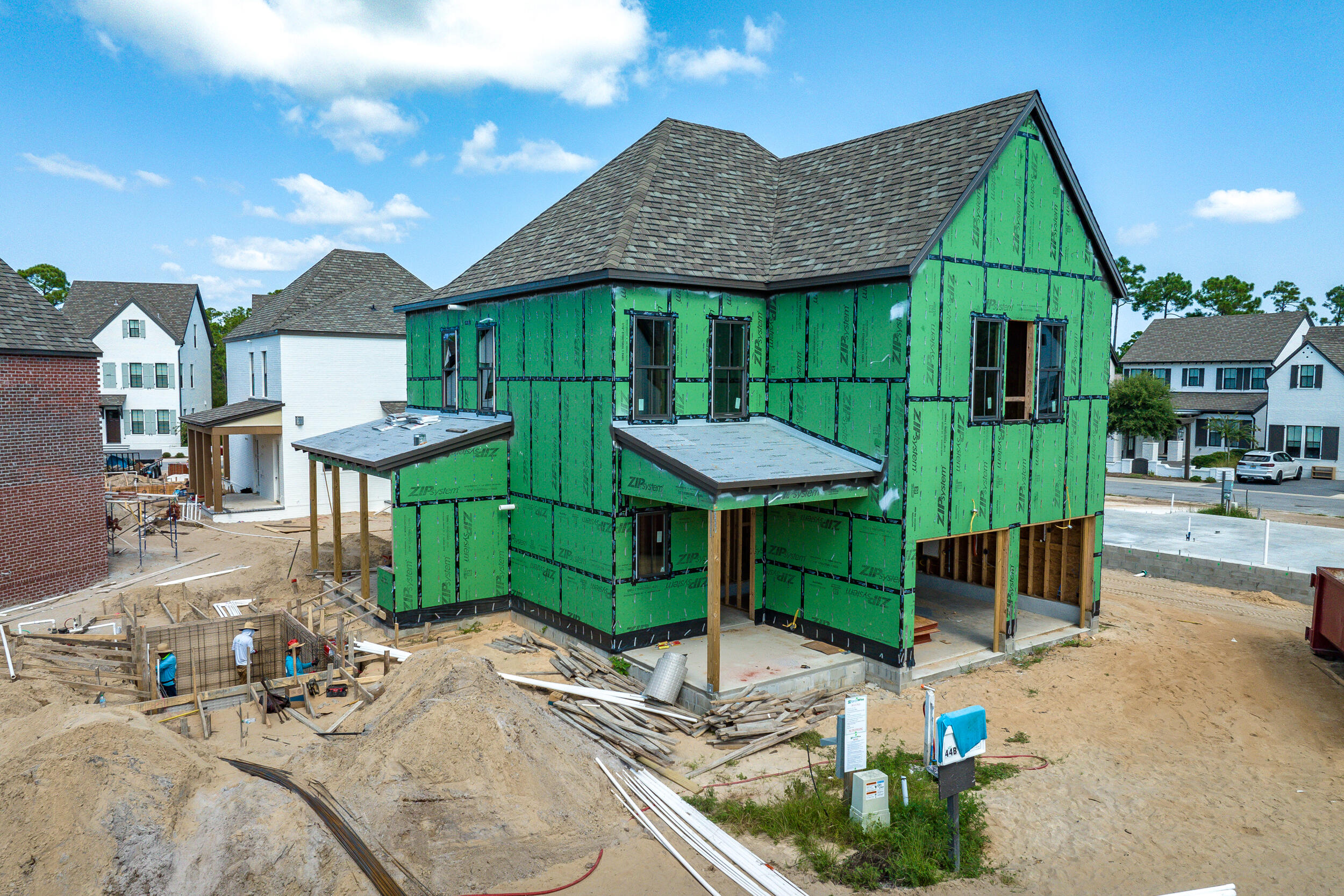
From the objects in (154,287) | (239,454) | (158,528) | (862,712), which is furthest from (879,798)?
(154,287)

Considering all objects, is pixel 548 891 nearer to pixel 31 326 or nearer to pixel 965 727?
pixel 965 727

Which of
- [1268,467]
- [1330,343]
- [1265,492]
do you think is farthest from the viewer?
[1330,343]

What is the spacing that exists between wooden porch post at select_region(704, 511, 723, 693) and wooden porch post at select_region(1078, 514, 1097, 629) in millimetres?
9538

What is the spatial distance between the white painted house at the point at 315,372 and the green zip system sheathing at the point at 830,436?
55.6 feet

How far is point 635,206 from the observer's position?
663 inches

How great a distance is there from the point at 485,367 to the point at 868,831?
13905mm

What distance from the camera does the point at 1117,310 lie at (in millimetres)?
86938

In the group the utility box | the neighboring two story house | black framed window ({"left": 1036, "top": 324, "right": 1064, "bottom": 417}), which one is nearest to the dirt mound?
the utility box

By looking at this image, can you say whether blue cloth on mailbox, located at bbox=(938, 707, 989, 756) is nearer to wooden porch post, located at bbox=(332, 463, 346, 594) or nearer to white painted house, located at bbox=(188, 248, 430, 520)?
wooden porch post, located at bbox=(332, 463, 346, 594)

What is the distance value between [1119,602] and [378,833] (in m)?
18.5

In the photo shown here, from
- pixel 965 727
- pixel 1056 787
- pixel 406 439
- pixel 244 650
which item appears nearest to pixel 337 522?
pixel 406 439

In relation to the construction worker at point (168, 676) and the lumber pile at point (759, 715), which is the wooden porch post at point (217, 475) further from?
the lumber pile at point (759, 715)

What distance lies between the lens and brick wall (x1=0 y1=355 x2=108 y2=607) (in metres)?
18.7

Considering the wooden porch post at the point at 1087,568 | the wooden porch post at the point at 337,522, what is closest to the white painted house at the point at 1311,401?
the wooden porch post at the point at 1087,568
